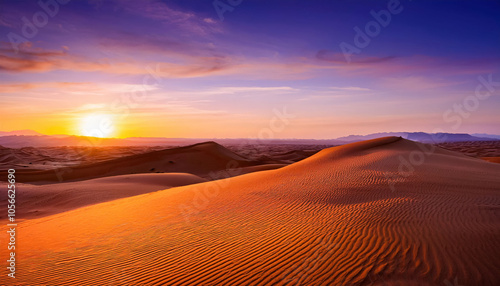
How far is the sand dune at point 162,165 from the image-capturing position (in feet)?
107

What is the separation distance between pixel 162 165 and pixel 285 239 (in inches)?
1333

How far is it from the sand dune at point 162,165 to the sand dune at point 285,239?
23.6 metres

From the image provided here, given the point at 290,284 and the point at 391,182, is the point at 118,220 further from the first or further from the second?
the point at 391,182

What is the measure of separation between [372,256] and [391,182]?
755 centimetres

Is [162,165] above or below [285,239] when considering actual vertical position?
below

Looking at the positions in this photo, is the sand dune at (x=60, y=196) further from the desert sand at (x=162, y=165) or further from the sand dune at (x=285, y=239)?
the desert sand at (x=162, y=165)

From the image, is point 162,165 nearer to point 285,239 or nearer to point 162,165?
point 162,165

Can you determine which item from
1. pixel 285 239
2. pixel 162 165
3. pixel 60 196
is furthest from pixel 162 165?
pixel 285 239

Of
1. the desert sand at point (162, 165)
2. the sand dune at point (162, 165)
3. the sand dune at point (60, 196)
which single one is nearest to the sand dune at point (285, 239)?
the sand dune at point (60, 196)

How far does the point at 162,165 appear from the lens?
38.0 metres

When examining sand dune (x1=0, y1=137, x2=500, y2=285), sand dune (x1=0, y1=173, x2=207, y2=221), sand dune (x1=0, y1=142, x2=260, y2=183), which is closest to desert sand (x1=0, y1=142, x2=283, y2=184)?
sand dune (x1=0, y1=142, x2=260, y2=183)

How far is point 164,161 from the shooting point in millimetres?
39062

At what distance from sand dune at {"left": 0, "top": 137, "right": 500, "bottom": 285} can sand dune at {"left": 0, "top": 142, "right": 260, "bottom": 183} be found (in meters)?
23.6

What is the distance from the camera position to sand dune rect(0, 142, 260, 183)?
32.7m
